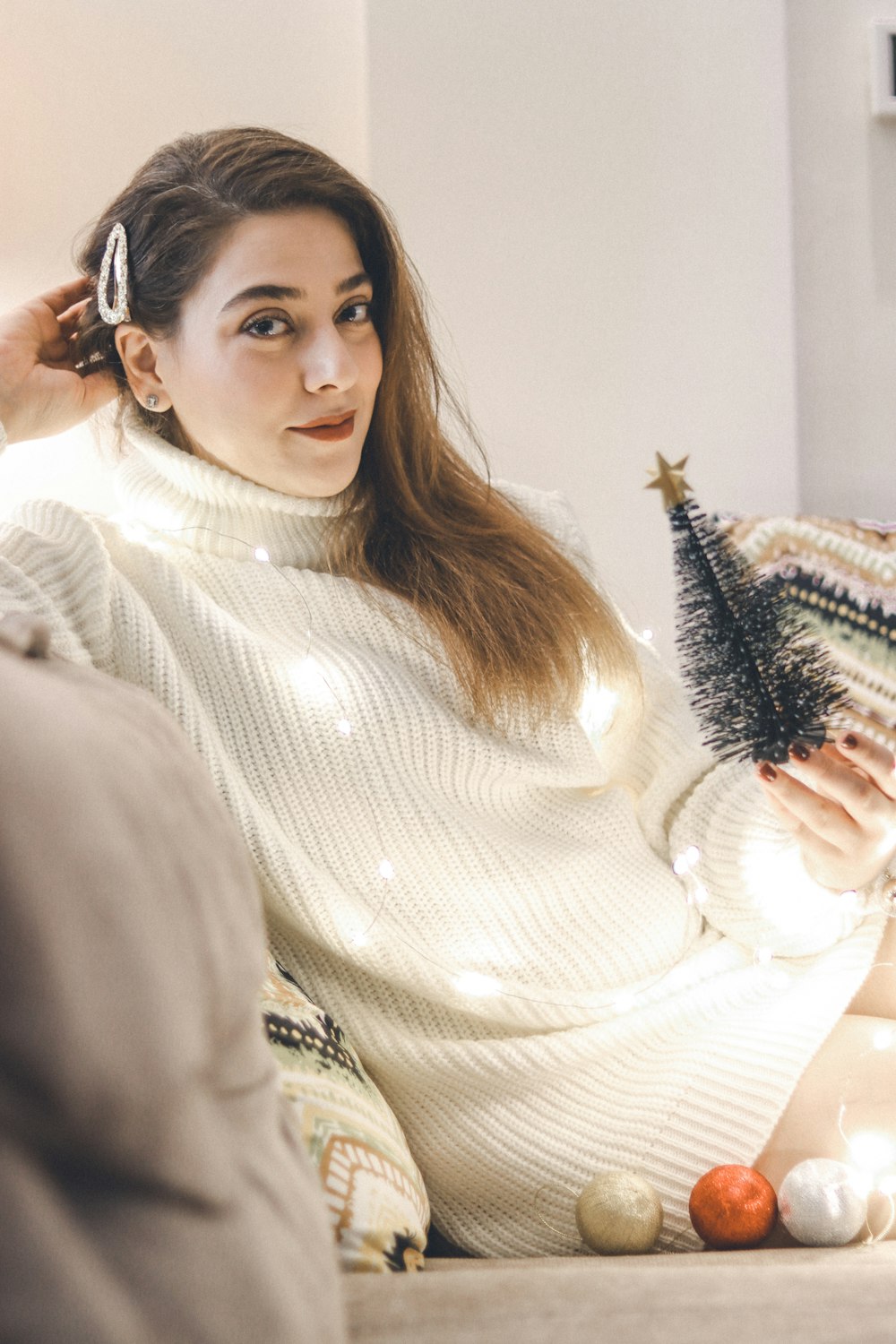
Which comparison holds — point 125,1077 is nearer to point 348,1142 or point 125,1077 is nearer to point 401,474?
point 348,1142

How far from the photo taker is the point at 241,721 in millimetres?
1004

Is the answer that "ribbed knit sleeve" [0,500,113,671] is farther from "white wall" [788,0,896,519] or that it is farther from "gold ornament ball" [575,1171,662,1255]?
"white wall" [788,0,896,519]

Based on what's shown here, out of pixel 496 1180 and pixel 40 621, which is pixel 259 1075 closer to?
pixel 40 621

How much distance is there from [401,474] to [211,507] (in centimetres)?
22

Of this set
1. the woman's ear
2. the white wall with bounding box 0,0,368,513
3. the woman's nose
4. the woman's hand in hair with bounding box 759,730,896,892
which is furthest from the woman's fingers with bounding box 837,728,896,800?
the white wall with bounding box 0,0,368,513

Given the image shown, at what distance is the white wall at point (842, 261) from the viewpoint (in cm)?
188

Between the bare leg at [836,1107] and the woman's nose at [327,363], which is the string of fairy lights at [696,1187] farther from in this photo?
the woman's nose at [327,363]

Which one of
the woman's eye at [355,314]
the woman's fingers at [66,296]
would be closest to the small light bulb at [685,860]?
the woman's eye at [355,314]

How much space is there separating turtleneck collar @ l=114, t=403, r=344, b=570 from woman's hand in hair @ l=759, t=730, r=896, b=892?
0.52 metres

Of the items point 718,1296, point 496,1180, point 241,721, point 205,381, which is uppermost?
point 205,381

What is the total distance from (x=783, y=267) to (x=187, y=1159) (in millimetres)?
1781

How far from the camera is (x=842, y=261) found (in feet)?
6.24

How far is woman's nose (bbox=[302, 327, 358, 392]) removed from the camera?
106 cm

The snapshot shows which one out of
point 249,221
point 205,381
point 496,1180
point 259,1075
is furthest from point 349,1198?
point 249,221
